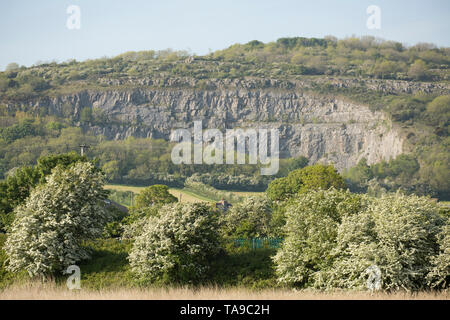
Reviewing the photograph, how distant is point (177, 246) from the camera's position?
89.7ft

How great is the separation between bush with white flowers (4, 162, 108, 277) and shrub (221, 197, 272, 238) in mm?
13952

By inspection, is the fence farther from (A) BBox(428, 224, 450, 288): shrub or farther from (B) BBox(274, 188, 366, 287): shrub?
(A) BBox(428, 224, 450, 288): shrub

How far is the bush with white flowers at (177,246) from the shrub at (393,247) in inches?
282

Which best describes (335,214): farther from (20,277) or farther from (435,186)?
(435,186)

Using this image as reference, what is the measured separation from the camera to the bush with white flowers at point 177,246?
2650 cm

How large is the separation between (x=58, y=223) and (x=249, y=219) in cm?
2080

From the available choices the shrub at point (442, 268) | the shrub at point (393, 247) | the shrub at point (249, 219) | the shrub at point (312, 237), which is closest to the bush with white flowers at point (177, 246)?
the shrub at point (312, 237)

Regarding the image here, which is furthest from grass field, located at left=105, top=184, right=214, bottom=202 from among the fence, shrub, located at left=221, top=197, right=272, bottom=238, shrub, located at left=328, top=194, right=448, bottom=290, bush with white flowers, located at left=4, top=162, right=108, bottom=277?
Answer: shrub, located at left=328, top=194, right=448, bottom=290

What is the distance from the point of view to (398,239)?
78.5 ft

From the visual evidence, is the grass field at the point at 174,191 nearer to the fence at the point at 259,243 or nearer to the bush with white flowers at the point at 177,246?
the fence at the point at 259,243

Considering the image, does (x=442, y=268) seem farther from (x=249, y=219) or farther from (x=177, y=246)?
(x=249, y=219)

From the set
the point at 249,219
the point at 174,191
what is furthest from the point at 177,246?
the point at 174,191

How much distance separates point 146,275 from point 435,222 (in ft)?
48.8
